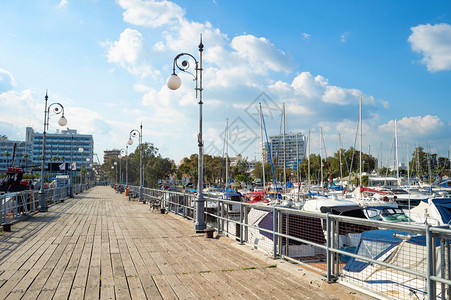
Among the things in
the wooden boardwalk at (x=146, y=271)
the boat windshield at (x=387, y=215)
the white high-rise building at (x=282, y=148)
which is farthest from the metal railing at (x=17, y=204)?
the white high-rise building at (x=282, y=148)

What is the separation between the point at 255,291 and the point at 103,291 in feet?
7.70

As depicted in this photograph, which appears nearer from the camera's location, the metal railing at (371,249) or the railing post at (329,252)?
the metal railing at (371,249)

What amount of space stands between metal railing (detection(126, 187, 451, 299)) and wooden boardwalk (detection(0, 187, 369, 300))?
539 mm

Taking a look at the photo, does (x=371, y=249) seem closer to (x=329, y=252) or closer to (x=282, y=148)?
(x=329, y=252)

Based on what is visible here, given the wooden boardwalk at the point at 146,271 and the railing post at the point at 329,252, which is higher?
the railing post at the point at 329,252

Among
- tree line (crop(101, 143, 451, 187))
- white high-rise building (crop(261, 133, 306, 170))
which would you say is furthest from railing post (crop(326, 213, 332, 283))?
tree line (crop(101, 143, 451, 187))

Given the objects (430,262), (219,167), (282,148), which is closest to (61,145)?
(219,167)

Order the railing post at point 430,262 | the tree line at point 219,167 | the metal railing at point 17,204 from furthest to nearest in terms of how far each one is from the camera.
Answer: the tree line at point 219,167, the metal railing at point 17,204, the railing post at point 430,262

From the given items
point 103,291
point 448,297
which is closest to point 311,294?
point 448,297

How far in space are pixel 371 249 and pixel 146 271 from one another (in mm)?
5210

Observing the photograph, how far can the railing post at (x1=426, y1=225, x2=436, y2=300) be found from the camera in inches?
154

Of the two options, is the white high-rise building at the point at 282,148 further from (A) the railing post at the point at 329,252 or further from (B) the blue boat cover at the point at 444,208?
(A) the railing post at the point at 329,252

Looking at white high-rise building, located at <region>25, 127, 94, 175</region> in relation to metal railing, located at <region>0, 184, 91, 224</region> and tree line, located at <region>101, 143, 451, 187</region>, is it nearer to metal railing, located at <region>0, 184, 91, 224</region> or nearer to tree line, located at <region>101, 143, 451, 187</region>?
tree line, located at <region>101, 143, 451, 187</region>

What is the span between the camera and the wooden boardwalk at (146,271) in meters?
5.05
